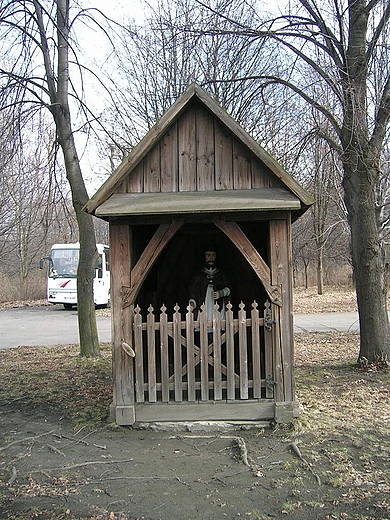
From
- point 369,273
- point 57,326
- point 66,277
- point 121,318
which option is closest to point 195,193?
point 121,318

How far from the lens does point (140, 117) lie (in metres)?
19.0

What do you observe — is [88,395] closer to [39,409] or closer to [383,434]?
[39,409]

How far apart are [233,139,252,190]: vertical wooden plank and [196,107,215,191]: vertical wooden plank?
0.28m

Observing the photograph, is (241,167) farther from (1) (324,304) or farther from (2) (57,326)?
(1) (324,304)

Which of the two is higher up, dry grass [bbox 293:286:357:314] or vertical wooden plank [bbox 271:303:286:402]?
vertical wooden plank [bbox 271:303:286:402]

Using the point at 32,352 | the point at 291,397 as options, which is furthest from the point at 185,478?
the point at 32,352

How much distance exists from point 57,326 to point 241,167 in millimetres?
14248

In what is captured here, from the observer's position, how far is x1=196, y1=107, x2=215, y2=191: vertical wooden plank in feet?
20.6

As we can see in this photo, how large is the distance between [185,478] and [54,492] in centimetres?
117

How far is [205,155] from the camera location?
6281 mm

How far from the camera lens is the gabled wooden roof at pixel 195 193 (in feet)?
19.2

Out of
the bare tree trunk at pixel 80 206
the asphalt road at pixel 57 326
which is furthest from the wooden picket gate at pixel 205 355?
the asphalt road at pixel 57 326

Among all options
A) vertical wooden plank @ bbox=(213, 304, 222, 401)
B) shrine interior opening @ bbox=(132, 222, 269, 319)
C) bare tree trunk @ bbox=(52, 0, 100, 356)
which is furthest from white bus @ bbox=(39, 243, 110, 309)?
vertical wooden plank @ bbox=(213, 304, 222, 401)

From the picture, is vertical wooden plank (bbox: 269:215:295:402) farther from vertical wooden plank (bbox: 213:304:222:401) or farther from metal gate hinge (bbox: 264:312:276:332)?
vertical wooden plank (bbox: 213:304:222:401)
